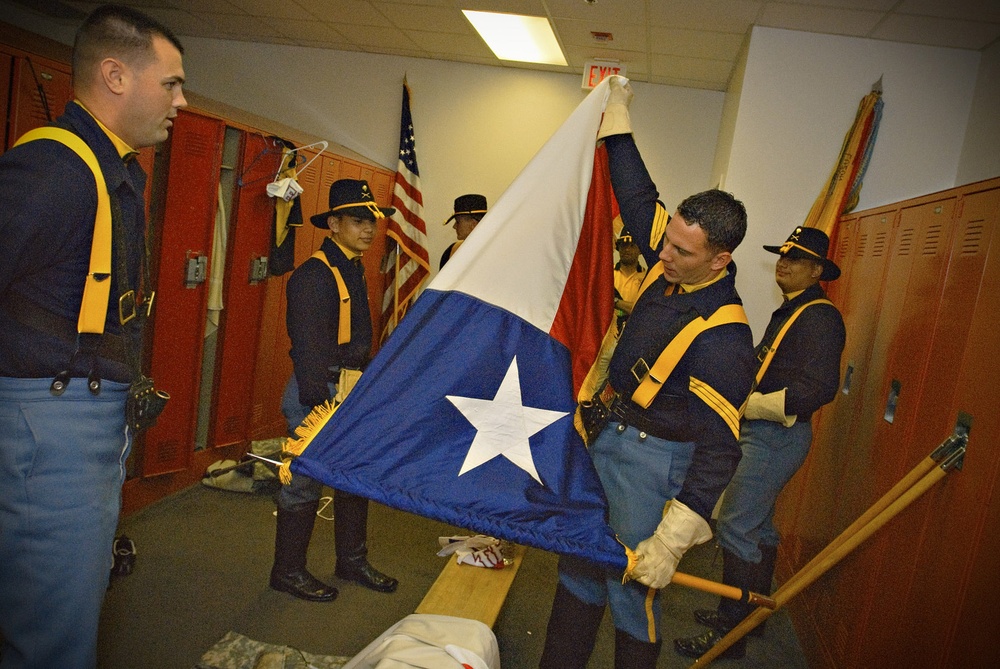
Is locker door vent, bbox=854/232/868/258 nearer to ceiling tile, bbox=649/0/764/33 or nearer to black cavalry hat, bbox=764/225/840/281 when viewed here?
black cavalry hat, bbox=764/225/840/281

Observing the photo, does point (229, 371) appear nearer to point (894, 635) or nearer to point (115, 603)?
point (115, 603)

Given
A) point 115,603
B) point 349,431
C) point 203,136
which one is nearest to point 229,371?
point 203,136

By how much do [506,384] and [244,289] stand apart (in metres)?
2.77

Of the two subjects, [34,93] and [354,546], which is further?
[354,546]

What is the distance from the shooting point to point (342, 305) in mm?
2879

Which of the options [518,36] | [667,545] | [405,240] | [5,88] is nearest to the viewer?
[667,545]

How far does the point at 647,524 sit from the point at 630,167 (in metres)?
1.07

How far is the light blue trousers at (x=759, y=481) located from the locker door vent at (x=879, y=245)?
2.81 ft

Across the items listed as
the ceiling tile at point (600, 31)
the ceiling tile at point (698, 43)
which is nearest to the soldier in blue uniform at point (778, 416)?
the ceiling tile at point (698, 43)

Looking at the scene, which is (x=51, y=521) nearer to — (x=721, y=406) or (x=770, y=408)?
(x=721, y=406)

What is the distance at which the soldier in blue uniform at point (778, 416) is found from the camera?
2824mm

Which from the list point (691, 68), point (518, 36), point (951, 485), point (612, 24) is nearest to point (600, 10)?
point (612, 24)

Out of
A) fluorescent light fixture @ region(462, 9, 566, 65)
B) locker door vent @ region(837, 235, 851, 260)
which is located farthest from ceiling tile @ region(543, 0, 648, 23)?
locker door vent @ region(837, 235, 851, 260)

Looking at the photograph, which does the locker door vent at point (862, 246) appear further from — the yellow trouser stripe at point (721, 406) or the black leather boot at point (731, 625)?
the yellow trouser stripe at point (721, 406)
